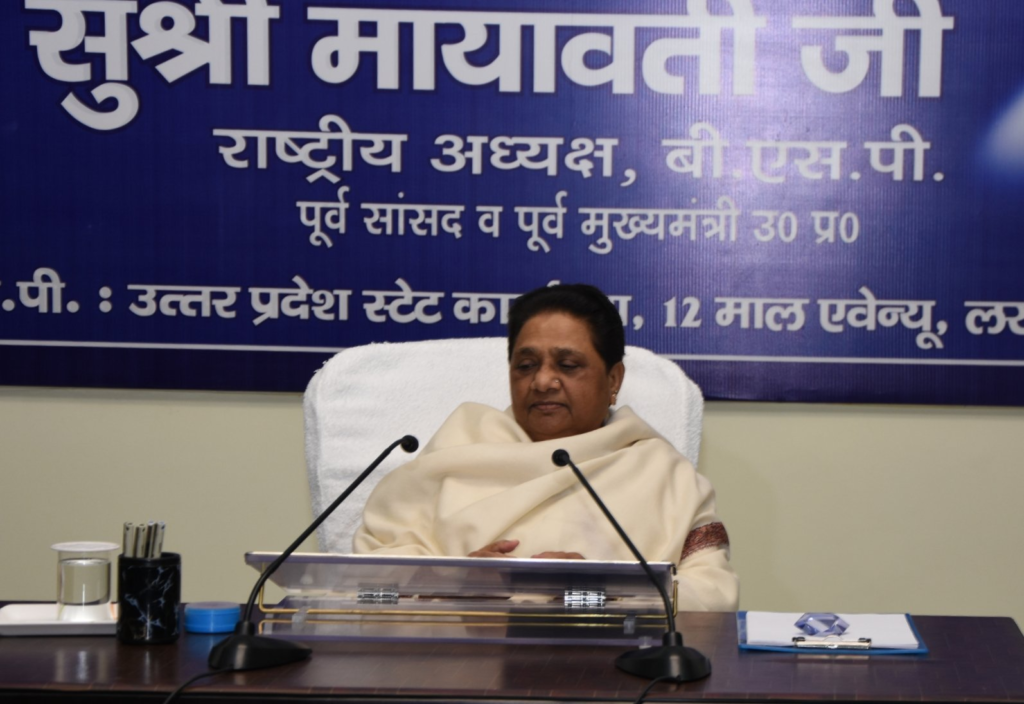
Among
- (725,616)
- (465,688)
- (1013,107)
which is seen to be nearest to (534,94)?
(1013,107)

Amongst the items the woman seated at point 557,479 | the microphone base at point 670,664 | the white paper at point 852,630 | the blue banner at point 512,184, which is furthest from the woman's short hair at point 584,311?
the microphone base at point 670,664

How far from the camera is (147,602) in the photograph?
5.03ft

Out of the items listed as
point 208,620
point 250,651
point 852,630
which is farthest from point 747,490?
point 250,651

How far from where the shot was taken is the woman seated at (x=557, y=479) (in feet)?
7.24

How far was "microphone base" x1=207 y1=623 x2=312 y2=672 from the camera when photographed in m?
1.41

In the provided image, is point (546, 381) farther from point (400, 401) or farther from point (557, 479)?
point (400, 401)

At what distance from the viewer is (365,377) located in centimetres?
262

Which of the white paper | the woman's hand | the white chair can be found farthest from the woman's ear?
the white paper

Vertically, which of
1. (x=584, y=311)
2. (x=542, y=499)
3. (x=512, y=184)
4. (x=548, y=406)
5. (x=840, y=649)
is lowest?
(x=840, y=649)

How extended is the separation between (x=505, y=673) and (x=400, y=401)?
4.15 feet

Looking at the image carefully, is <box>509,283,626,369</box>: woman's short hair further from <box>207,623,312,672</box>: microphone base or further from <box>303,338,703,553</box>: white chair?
<box>207,623,312,672</box>: microphone base

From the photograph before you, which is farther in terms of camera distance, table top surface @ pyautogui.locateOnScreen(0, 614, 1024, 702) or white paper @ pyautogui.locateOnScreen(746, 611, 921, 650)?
white paper @ pyautogui.locateOnScreen(746, 611, 921, 650)

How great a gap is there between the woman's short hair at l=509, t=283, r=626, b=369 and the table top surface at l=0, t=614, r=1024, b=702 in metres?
0.92

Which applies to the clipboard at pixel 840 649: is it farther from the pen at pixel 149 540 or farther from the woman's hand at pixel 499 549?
the pen at pixel 149 540
